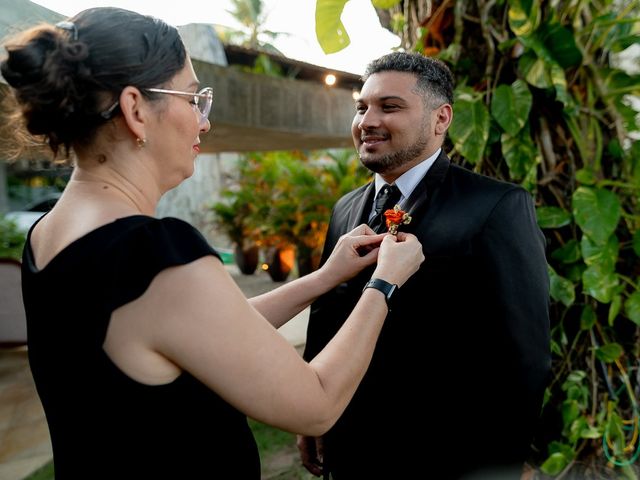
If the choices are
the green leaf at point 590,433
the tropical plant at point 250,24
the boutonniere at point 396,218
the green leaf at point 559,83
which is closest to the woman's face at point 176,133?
the boutonniere at point 396,218

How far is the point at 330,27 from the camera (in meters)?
2.27

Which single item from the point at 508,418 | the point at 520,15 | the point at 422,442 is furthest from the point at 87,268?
the point at 520,15

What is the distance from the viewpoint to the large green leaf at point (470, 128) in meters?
2.04

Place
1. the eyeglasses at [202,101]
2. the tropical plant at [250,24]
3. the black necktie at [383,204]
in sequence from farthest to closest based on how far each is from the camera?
the tropical plant at [250,24], the black necktie at [383,204], the eyeglasses at [202,101]

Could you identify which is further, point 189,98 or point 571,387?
point 571,387

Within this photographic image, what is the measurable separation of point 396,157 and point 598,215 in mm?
1003

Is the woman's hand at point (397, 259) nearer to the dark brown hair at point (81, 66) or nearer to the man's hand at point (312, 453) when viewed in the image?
the dark brown hair at point (81, 66)

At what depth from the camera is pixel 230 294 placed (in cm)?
88

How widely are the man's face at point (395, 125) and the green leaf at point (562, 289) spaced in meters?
0.93

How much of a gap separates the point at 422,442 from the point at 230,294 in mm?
950

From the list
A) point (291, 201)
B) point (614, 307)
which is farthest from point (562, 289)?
point (291, 201)

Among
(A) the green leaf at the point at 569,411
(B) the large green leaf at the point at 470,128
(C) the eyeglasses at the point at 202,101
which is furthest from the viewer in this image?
(A) the green leaf at the point at 569,411

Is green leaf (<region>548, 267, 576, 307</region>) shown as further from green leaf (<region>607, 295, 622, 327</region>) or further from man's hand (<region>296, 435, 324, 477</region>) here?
man's hand (<region>296, 435, 324, 477</region>)

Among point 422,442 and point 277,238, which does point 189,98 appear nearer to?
point 422,442
